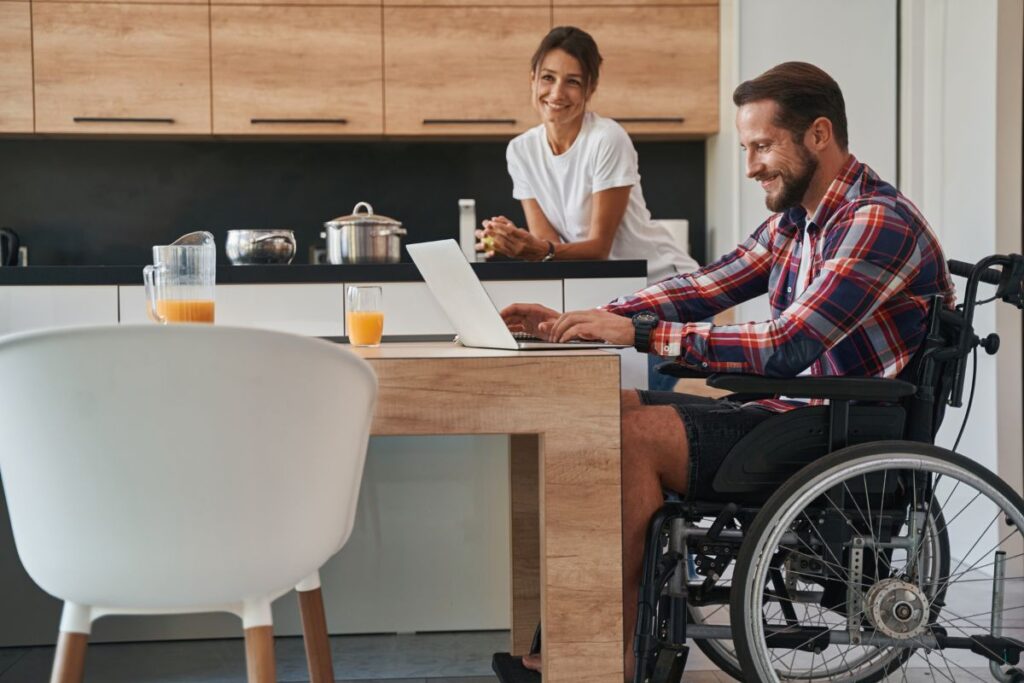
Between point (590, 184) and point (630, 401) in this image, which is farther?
point (590, 184)

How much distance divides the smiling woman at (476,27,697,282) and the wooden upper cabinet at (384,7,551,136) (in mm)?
1156

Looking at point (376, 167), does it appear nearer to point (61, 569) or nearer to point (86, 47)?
point (86, 47)

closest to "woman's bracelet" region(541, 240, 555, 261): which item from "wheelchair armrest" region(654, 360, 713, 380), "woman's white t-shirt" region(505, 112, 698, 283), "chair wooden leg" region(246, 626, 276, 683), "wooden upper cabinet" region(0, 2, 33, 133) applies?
"woman's white t-shirt" region(505, 112, 698, 283)

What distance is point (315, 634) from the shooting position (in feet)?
5.49

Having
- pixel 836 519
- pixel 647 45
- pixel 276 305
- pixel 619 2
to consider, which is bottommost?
pixel 836 519

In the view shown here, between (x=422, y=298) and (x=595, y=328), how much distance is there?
1175 millimetres

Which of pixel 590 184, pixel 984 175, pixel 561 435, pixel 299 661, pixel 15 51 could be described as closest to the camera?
pixel 561 435

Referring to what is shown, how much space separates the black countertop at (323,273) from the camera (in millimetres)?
2994

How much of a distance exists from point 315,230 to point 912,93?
2369 mm

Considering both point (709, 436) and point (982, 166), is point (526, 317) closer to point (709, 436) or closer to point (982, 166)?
point (709, 436)

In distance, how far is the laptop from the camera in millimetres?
1801

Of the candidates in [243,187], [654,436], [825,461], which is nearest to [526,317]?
[654,436]

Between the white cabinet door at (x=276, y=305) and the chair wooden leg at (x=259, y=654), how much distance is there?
165 centimetres

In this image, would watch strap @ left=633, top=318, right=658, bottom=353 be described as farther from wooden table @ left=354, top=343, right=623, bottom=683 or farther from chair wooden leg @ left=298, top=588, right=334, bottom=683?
chair wooden leg @ left=298, top=588, right=334, bottom=683
